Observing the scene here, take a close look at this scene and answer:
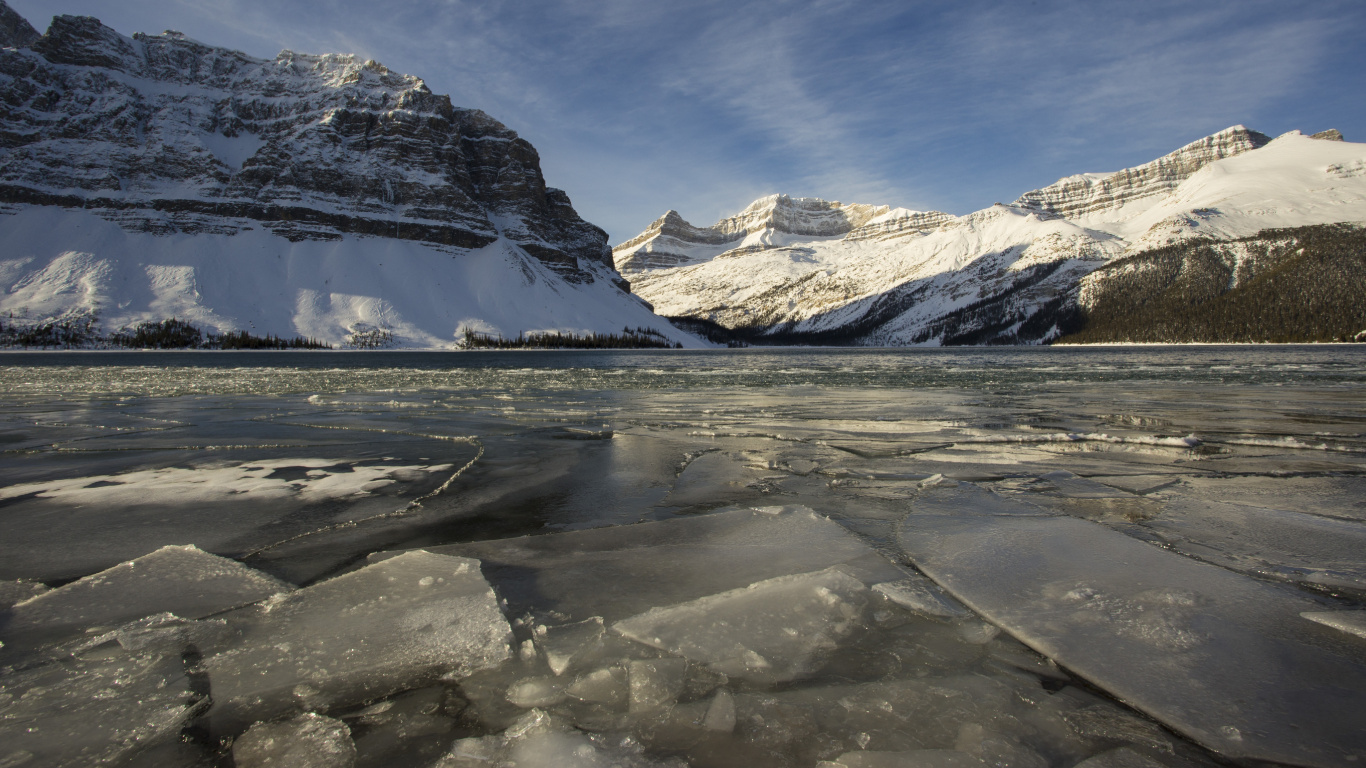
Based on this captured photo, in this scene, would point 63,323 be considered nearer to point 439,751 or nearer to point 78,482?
point 78,482

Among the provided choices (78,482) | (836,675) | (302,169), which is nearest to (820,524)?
(836,675)

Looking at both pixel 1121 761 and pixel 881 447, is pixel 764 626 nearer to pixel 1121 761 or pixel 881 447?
pixel 1121 761

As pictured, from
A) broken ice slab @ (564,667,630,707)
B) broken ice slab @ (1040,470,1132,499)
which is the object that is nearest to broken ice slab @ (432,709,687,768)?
broken ice slab @ (564,667,630,707)

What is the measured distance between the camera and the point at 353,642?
2.98m

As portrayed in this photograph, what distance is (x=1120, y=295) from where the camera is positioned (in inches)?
6068

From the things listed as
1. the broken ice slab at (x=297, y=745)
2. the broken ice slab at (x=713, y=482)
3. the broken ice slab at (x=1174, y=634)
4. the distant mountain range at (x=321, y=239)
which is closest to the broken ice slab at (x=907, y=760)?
the broken ice slab at (x=1174, y=634)

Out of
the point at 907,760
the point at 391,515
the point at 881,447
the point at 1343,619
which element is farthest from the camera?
the point at 881,447

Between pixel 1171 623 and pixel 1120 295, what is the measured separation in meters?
190

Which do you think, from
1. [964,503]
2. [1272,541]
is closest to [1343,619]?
[1272,541]

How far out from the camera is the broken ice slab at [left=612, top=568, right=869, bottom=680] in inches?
113

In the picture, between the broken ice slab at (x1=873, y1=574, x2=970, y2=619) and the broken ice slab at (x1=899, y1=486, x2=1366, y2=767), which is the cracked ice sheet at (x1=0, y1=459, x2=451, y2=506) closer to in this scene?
the broken ice slab at (x1=873, y1=574, x2=970, y2=619)

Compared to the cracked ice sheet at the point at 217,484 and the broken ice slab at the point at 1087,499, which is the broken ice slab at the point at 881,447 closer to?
the broken ice slab at the point at 1087,499

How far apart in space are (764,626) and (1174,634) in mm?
2086

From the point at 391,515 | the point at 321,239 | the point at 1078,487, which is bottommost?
the point at 391,515
